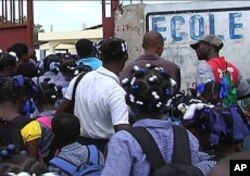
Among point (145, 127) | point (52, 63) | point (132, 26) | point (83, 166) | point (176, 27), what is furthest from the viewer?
point (132, 26)

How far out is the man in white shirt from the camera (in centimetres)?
449

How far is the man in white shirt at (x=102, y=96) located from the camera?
4.49 m

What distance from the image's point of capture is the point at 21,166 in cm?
265

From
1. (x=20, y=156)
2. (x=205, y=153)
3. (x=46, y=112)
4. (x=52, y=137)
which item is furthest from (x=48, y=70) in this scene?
(x=20, y=156)

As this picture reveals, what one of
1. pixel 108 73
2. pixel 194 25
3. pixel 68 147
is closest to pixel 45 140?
pixel 68 147

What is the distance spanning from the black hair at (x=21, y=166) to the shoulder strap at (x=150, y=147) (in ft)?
2.44

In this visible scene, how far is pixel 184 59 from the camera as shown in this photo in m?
8.02

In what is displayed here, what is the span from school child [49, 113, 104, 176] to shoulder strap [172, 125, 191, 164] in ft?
2.30

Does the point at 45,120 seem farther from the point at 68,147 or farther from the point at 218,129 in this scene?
the point at 218,129

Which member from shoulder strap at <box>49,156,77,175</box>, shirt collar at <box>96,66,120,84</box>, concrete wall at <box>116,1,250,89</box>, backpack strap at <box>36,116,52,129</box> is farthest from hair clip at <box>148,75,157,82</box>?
concrete wall at <box>116,1,250,89</box>

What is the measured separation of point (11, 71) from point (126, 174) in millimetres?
2995

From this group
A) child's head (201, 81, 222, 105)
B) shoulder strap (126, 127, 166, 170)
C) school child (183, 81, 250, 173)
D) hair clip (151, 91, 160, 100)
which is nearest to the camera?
shoulder strap (126, 127, 166, 170)

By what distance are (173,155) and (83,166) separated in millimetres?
757

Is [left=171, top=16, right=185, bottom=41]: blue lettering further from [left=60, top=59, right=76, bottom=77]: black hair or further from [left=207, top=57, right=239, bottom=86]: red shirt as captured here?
[left=60, top=59, right=76, bottom=77]: black hair
